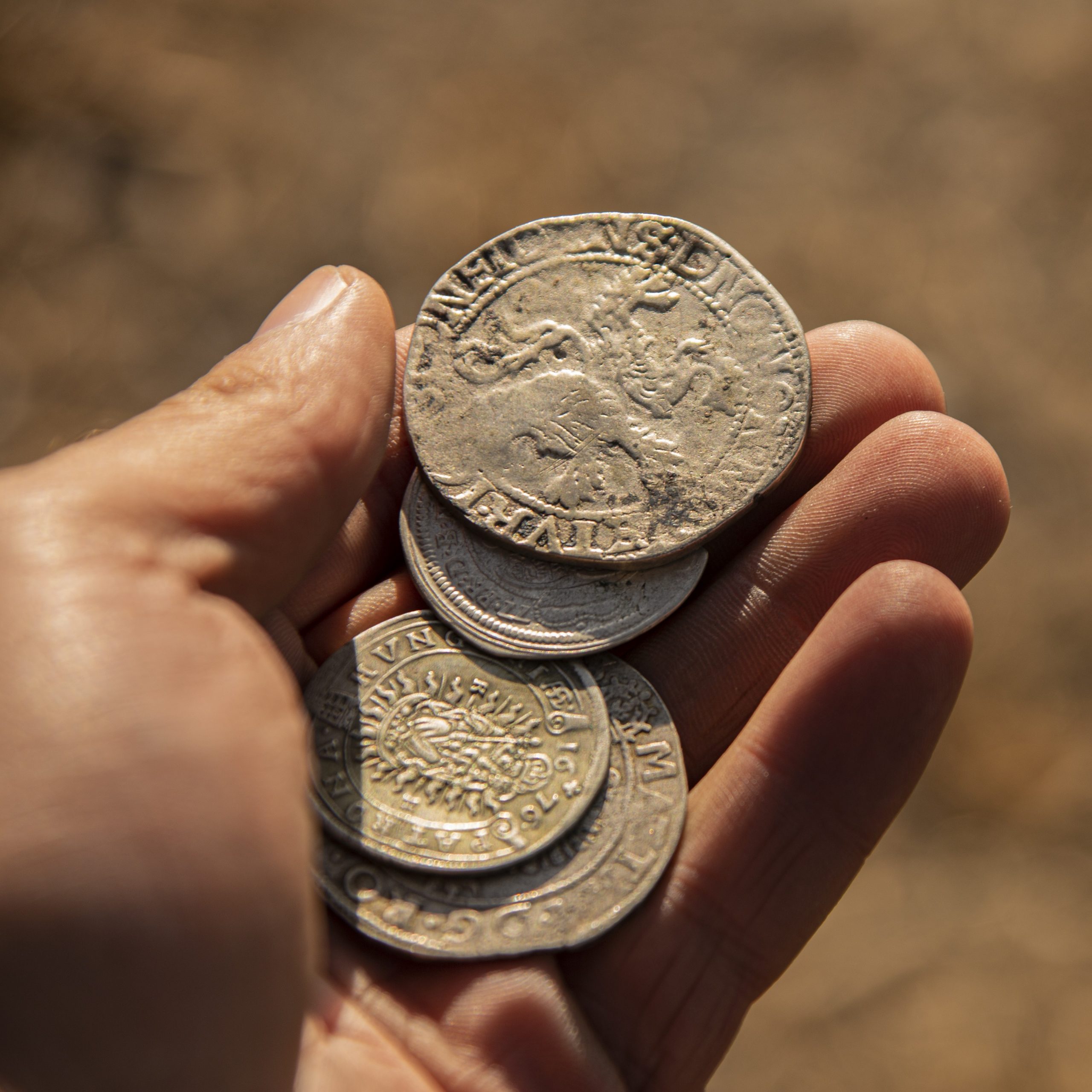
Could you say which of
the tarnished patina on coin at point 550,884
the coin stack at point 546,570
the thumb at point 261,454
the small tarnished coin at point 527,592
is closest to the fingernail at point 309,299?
the thumb at point 261,454

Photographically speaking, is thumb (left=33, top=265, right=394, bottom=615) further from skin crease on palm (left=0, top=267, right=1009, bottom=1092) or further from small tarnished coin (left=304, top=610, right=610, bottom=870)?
small tarnished coin (left=304, top=610, right=610, bottom=870)

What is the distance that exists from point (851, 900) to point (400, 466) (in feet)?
7.80

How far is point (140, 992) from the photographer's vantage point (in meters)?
1.54

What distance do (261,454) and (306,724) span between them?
2.27 feet

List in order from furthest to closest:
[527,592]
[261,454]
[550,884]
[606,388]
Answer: [606,388] → [527,592] → [550,884] → [261,454]

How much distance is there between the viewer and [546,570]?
2.55 meters

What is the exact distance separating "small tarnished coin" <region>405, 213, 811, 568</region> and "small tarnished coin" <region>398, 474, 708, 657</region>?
6 centimetres

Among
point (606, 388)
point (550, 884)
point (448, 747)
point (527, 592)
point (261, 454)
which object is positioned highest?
point (606, 388)

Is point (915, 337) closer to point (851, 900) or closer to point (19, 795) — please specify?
point (851, 900)

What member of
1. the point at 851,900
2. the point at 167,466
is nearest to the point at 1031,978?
the point at 851,900

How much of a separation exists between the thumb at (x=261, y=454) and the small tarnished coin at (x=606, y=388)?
14.0 inches

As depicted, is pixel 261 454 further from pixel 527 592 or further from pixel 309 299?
pixel 527 592

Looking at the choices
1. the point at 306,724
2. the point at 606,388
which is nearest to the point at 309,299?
the point at 606,388

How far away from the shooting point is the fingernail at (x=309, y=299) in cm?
236
